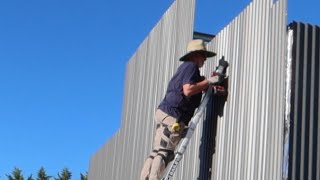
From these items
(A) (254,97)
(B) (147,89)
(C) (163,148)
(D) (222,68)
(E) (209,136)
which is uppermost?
(B) (147,89)

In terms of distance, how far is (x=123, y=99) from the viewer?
51.6 feet

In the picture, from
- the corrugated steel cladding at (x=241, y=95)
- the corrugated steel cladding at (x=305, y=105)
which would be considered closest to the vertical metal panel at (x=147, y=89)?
the corrugated steel cladding at (x=241, y=95)

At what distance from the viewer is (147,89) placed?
13141mm

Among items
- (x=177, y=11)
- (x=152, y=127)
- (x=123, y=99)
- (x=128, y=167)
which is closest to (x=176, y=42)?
(x=177, y=11)

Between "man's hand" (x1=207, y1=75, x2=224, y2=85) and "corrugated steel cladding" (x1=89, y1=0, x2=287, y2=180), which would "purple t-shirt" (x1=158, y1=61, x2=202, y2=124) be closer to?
"man's hand" (x1=207, y1=75, x2=224, y2=85)

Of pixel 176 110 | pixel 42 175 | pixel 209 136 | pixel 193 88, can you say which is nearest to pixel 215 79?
pixel 193 88

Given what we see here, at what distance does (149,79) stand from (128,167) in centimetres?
194

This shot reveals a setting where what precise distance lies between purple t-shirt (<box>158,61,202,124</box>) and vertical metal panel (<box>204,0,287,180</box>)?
A: 0.56m

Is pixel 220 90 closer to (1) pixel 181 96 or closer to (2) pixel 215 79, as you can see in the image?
(2) pixel 215 79

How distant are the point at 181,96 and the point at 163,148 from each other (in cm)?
66

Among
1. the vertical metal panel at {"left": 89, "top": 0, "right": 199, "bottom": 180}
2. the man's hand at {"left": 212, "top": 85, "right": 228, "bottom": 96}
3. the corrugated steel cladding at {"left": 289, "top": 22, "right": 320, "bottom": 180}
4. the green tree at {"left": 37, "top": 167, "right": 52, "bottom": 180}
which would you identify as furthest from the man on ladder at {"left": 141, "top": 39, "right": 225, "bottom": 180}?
the green tree at {"left": 37, "top": 167, "right": 52, "bottom": 180}

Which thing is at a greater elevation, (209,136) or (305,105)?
(209,136)

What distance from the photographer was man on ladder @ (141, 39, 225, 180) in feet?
28.5

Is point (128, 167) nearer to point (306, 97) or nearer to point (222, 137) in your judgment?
point (222, 137)
